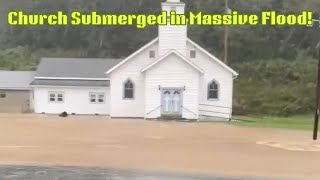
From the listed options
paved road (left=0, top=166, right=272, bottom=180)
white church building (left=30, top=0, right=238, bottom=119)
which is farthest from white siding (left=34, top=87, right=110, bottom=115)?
paved road (left=0, top=166, right=272, bottom=180)

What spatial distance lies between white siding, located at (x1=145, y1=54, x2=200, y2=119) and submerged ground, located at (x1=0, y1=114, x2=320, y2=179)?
19.6 feet

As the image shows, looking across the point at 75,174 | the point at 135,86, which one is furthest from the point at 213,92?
the point at 75,174

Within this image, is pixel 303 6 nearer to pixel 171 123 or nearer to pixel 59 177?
pixel 171 123

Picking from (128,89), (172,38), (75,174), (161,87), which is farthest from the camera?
(128,89)

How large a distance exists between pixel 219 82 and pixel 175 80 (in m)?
3.67

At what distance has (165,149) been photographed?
24.5m

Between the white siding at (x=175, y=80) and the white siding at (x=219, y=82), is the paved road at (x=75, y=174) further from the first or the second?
the white siding at (x=219, y=82)

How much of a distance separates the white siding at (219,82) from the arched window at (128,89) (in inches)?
197

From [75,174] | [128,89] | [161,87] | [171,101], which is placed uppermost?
[161,87]

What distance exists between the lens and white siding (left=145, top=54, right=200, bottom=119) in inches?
1681

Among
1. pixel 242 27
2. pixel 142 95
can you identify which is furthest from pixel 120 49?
pixel 142 95

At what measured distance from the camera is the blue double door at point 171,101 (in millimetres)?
42812

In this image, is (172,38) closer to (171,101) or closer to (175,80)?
(175,80)

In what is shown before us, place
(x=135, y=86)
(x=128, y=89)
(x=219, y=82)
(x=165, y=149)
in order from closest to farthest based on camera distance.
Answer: (x=165, y=149) < (x=135, y=86) < (x=128, y=89) < (x=219, y=82)
